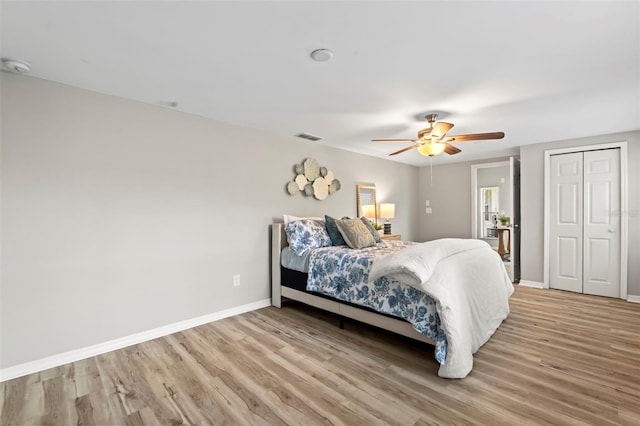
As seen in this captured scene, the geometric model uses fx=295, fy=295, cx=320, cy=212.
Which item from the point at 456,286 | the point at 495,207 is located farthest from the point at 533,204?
the point at 456,286

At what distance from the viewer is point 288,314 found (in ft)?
11.3

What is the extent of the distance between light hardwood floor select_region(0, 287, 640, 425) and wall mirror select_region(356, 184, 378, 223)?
94.6 inches

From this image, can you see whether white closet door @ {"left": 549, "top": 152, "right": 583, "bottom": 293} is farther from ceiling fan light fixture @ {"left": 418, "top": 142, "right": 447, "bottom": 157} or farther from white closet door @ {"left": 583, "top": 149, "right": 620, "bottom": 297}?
ceiling fan light fixture @ {"left": 418, "top": 142, "right": 447, "bottom": 157}

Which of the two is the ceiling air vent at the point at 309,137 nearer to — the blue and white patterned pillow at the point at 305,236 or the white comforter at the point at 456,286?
the blue and white patterned pillow at the point at 305,236

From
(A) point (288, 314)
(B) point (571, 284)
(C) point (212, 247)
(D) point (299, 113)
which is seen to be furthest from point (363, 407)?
(B) point (571, 284)

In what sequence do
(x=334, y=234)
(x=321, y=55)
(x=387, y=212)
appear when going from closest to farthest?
(x=321, y=55) < (x=334, y=234) < (x=387, y=212)

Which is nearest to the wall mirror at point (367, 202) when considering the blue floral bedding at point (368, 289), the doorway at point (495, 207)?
the blue floral bedding at point (368, 289)

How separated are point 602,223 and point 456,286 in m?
3.33

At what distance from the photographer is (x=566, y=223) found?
4.30 metres

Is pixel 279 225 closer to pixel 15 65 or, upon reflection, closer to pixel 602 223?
pixel 15 65

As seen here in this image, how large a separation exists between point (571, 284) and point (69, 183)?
6.11 metres

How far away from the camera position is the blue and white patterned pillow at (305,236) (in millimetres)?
3396

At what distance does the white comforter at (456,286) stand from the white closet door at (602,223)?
2.21m

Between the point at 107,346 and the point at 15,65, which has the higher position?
the point at 15,65
